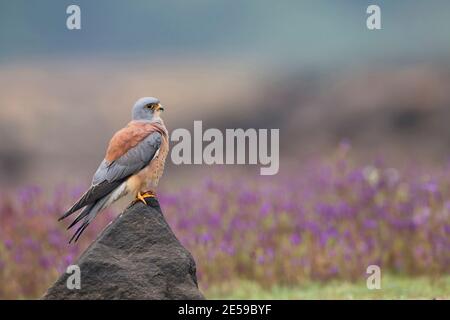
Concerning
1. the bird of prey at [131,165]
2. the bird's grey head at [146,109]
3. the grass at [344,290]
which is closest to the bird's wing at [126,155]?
the bird of prey at [131,165]

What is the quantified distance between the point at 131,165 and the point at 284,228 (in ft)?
15.7

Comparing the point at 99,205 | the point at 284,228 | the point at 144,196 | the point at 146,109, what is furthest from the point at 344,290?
the point at 99,205

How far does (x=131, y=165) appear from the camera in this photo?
721 centimetres

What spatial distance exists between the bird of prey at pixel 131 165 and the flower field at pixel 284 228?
10.7 ft

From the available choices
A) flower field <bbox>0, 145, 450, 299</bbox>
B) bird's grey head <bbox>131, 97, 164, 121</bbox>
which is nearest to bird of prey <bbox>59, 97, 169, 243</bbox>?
bird's grey head <bbox>131, 97, 164, 121</bbox>

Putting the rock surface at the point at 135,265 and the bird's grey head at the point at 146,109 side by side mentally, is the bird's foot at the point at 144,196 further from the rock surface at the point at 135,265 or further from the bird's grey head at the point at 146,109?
the bird's grey head at the point at 146,109

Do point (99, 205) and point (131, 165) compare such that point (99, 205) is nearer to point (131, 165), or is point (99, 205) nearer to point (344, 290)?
point (131, 165)

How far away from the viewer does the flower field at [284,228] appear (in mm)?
10609

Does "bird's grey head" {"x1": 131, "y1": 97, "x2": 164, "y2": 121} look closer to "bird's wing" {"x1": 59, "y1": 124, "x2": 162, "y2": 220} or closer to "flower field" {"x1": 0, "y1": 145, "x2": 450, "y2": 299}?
"bird's wing" {"x1": 59, "y1": 124, "x2": 162, "y2": 220}

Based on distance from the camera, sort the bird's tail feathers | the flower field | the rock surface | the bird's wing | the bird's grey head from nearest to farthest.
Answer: the rock surface < the bird's tail feathers < the bird's wing < the bird's grey head < the flower field

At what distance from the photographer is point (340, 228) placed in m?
11.3

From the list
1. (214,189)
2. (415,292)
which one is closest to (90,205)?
(415,292)

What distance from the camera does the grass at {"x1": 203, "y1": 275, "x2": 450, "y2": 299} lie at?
9.55 metres

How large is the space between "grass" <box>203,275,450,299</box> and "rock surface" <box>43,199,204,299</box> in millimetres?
3163
